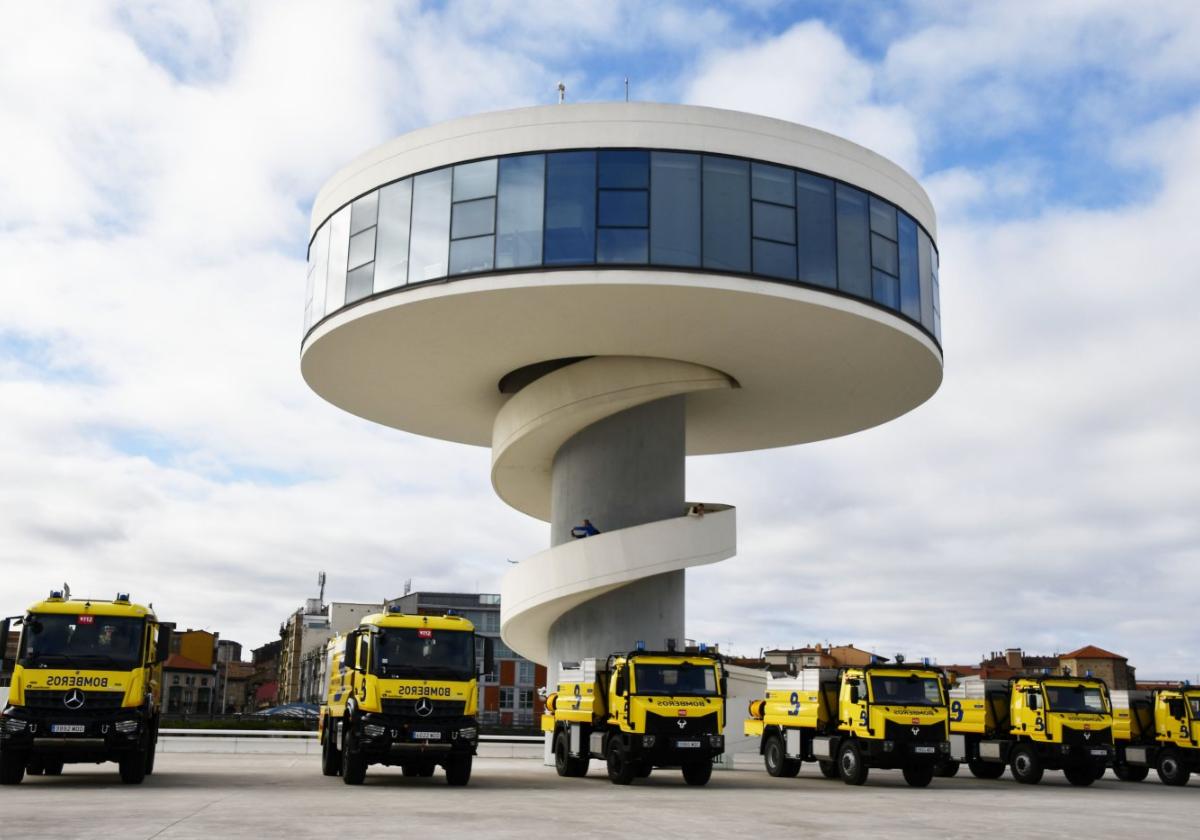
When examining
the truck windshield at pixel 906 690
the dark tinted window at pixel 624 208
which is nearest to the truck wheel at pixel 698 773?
the truck windshield at pixel 906 690

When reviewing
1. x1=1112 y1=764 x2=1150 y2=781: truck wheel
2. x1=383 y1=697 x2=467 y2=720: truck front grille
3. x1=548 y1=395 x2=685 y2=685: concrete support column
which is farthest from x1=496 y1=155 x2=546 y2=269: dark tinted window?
x1=1112 y1=764 x2=1150 y2=781: truck wheel

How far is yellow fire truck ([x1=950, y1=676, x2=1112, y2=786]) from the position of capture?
81.5 feet

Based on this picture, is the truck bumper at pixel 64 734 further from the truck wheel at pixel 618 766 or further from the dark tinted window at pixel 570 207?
the dark tinted window at pixel 570 207

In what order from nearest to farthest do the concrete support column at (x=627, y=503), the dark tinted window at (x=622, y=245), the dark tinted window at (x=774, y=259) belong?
the dark tinted window at (x=622, y=245) → the dark tinted window at (x=774, y=259) → the concrete support column at (x=627, y=503)

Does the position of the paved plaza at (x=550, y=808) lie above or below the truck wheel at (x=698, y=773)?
below

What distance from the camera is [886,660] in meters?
24.2

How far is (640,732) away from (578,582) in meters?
6.92

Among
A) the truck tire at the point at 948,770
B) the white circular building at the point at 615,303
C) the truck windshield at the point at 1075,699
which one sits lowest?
the truck tire at the point at 948,770

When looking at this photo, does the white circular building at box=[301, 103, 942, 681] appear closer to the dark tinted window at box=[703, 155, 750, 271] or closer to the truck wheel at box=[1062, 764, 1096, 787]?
the dark tinted window at box=[703, 155, 750, 271]

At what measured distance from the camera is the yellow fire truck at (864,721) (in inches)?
893

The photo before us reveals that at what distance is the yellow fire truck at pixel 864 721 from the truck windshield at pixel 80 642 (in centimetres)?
1279

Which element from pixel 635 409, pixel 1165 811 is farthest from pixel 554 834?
pixel 635 409

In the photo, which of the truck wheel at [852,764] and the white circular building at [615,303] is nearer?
the truck wheel at [852,764]

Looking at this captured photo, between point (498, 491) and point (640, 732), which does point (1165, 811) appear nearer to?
point (640, 732)
